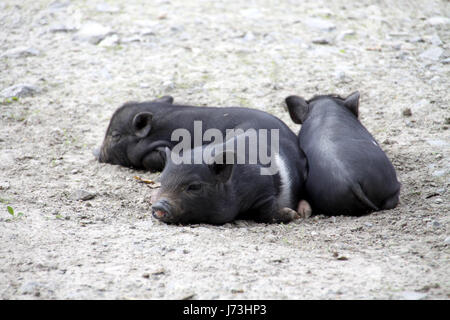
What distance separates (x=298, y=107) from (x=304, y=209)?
4.52 feet

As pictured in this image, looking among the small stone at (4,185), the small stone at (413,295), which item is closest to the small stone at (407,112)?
the small stone at (413,295)

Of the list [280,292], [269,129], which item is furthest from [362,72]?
[280,292]

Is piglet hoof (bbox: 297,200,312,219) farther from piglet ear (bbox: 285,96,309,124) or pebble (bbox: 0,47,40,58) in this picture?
pebble (bbox: 0,47,40,58)

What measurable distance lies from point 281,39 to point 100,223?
4779 mm

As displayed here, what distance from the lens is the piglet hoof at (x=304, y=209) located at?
5.05m

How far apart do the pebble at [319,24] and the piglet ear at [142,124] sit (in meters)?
3.54

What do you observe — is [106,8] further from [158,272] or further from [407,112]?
[158,272]

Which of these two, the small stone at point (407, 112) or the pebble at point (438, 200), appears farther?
the small stone at point (407, 112)

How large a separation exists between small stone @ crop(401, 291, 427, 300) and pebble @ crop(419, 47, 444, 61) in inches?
204

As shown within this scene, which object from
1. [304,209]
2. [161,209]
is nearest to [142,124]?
[161,209]

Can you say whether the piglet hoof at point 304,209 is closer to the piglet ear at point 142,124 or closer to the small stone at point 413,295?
the small stone at point 413,295

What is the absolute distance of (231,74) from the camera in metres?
7.69

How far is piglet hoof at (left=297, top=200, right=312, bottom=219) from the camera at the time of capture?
5055 mm

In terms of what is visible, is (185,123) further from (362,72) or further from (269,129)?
(362,72)
